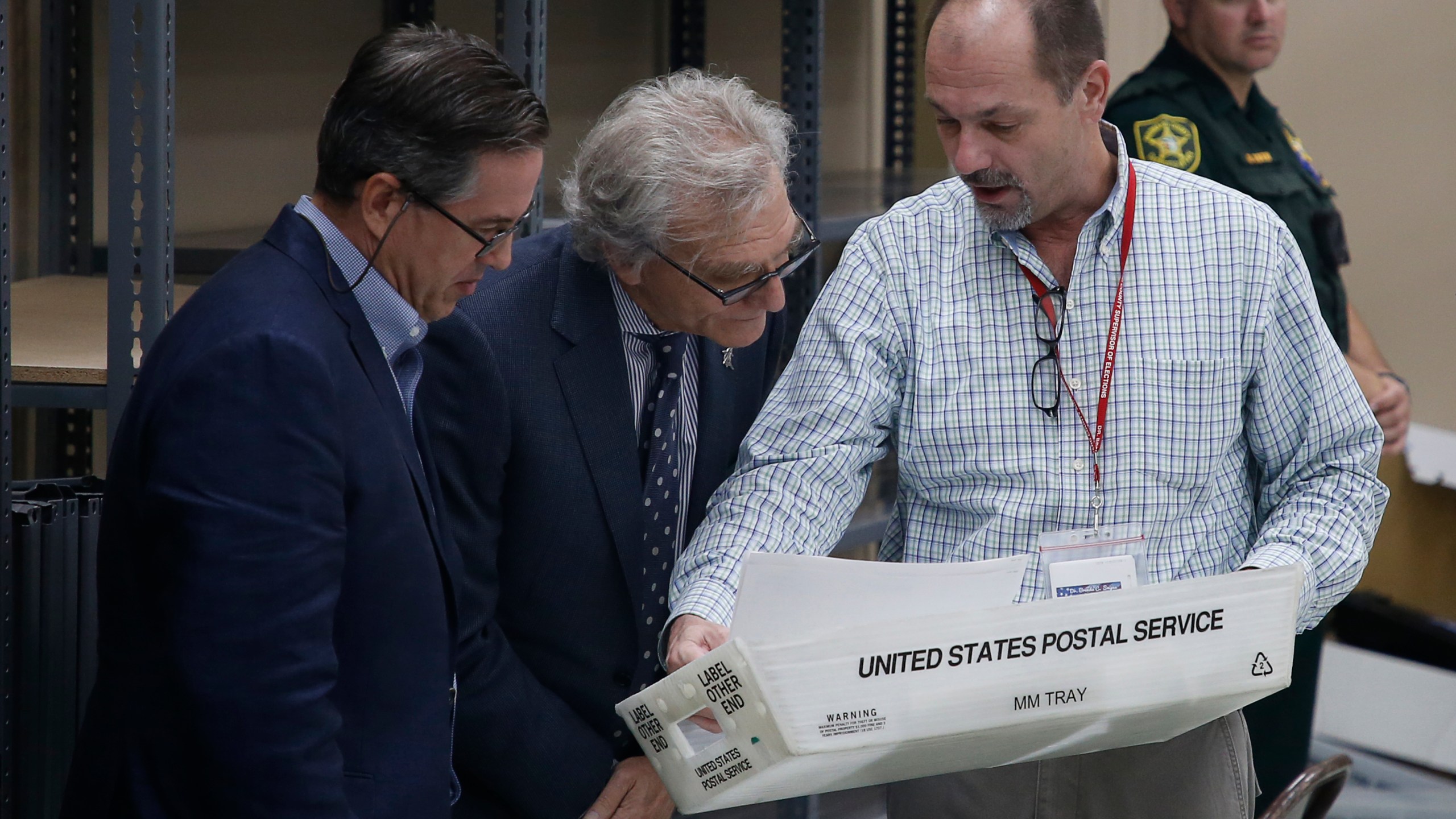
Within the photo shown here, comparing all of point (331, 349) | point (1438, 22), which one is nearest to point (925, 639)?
point (331, 349)

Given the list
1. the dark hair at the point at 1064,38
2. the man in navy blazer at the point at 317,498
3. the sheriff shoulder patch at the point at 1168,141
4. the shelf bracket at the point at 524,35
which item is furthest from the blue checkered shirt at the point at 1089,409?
the sheriff shoulder patch at the point at 1168,141

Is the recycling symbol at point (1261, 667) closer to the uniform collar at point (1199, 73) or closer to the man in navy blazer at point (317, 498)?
the man in navy blazer at point (317, 498)

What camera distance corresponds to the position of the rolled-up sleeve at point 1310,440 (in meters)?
1.43

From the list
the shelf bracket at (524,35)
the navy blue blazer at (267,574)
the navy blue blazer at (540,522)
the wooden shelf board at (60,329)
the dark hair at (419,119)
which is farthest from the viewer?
the shelf bracket at (524,35)

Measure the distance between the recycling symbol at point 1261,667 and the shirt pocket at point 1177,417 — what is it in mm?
281

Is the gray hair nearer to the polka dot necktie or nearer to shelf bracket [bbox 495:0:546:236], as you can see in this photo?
the polka dot necktie

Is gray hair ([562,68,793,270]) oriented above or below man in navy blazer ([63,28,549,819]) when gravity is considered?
above

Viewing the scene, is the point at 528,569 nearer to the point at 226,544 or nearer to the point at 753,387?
the point at 753,387

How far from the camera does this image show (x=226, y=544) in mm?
974

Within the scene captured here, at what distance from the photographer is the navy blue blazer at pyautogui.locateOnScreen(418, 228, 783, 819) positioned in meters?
1.36

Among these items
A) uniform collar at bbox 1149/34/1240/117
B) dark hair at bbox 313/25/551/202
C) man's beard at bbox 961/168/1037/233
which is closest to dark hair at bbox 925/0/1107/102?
man's beard at bbox 961/168/1037/233

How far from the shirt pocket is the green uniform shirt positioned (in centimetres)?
115

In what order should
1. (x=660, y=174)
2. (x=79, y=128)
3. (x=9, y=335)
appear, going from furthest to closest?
1. (x=79, y=128)
2. (x=9, y=335)
3. (x=660, y=174)

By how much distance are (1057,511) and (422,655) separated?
70cm
